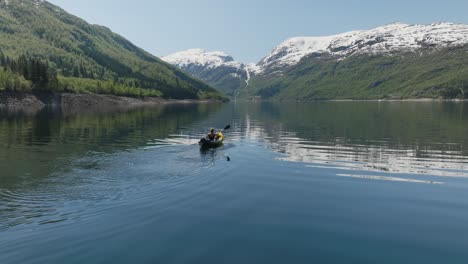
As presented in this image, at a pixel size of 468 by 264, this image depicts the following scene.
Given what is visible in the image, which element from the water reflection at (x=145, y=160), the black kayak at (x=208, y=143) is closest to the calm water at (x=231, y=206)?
the water reflection at (x=145, y=160)

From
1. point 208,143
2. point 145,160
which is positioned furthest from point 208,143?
point 145,160

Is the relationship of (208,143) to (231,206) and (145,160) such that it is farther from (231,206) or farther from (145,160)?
(231,206)

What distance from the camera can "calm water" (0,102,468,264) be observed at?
1973 cm

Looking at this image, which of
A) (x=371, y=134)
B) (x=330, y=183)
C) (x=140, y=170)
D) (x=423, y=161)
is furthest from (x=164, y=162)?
(x=371, y=134)

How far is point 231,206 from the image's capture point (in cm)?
2814

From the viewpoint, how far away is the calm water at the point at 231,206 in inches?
777

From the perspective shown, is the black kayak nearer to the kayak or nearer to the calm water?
the kayak

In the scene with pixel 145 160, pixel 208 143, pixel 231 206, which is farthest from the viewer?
pixel 208 143

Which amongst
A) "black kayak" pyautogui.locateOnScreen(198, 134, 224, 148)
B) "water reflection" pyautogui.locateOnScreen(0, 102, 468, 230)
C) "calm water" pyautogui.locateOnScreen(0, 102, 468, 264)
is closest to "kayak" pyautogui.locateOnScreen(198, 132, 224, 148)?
"black kayak" pyautogui.locateOnScreen(198, 134, 224, 148)

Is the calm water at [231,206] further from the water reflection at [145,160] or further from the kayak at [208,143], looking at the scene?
the kayak at [208,143]

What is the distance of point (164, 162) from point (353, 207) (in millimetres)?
24870

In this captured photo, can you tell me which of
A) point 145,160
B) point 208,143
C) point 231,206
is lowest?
point 231,206

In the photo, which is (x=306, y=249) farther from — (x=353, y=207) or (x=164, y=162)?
(x=164, y=162)

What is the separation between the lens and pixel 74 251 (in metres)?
19.1
